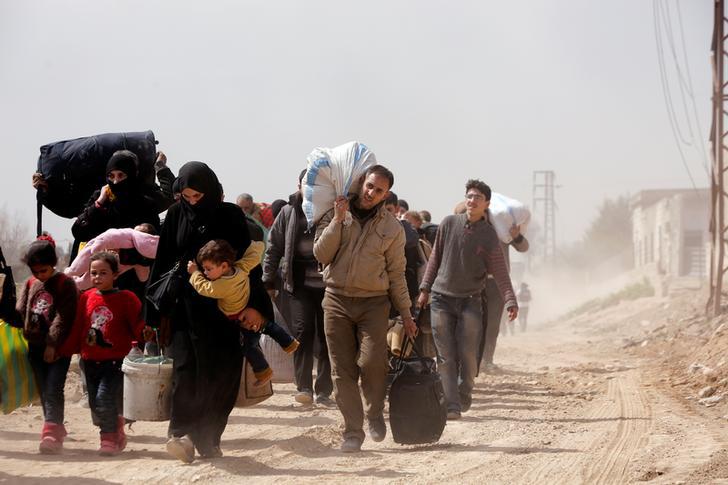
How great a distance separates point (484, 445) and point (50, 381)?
308 centimetres

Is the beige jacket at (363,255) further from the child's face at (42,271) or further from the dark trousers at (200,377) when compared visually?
the child's face at (42,271)

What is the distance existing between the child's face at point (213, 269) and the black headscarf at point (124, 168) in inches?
82.9

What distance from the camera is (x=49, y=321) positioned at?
7.04 metres

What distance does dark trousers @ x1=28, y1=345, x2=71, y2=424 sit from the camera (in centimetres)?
701

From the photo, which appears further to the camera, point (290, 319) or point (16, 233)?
point (16, 233)

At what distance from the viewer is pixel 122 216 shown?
8.27 m

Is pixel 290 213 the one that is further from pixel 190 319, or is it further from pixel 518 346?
pixel 518 346

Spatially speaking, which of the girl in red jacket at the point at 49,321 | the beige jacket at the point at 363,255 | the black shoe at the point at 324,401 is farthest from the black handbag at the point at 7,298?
the black shoe at the point at 324,401

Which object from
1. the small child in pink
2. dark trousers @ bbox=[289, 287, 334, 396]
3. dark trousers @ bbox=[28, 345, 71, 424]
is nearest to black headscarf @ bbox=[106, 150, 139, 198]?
the small child in pink

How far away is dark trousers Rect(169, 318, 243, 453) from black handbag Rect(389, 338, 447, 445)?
1386mm

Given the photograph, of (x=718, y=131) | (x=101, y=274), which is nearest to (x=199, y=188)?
(x=101, y=274)

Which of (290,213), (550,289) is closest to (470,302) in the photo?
(290,213)

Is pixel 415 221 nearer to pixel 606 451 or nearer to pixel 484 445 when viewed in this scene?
pixel 484 445

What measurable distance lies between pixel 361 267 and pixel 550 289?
8013cm
